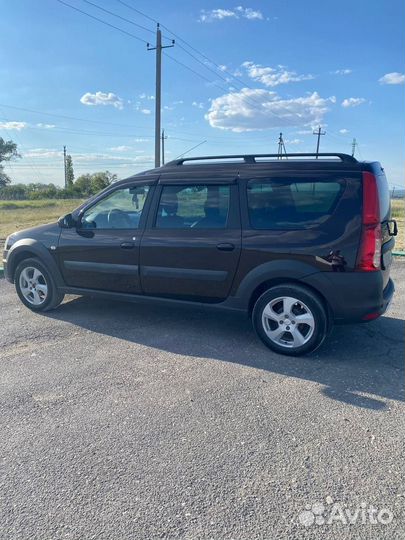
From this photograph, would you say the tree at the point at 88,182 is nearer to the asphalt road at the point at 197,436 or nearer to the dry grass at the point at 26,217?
the dry grass at the point at 26,217

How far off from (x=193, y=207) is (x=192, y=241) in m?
0.39

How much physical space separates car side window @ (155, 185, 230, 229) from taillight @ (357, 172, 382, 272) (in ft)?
4.34

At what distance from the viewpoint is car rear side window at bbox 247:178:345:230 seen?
12.5ft

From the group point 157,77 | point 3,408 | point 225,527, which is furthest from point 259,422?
point 157,77

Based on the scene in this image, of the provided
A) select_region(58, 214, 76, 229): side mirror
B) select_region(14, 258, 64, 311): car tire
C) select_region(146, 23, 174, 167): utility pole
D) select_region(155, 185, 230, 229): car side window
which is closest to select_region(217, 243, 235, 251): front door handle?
select_region(155, 185, 230, 229): car side window

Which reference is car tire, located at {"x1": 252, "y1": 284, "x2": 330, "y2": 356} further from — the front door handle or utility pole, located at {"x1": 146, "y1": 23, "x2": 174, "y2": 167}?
utility pole, located at {"x1": 146, "y1": 23, "x2": 174, "y2": 167}

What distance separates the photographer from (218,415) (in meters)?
3.01

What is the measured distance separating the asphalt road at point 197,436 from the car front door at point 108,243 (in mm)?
668

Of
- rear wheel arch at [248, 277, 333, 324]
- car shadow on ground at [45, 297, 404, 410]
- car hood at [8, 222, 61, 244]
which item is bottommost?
car shadow on ground at [45, 297, 404, 410]

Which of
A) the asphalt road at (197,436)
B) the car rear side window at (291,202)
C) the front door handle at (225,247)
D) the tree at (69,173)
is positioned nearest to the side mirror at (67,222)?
the asphalt road at (197,436)

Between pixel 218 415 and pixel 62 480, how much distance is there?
114cm

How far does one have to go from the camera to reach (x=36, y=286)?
5.27 metres

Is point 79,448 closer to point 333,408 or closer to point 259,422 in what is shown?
point 259,422

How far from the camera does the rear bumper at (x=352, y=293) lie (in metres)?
3.69
